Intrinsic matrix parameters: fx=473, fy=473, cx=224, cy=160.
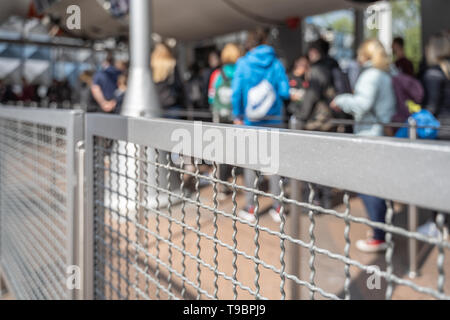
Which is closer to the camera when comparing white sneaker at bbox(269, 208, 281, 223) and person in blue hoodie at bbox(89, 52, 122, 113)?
white sneaker at bbox(269, 208, 281, 223)

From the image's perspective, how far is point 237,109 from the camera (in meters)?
4.75

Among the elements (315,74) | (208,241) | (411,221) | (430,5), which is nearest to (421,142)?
(208,241)

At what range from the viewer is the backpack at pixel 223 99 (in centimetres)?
580

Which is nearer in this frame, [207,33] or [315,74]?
[315,74]

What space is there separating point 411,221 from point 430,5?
6436mm

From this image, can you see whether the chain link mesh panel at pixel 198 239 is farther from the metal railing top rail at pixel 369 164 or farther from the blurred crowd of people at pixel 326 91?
the blurred crowd of people at pixel 326 91

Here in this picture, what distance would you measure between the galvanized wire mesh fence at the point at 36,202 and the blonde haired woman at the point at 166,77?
238 centimetres

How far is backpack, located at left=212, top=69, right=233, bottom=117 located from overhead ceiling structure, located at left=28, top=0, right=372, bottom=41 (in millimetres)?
2754

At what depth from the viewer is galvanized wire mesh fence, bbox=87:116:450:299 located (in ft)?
2.77

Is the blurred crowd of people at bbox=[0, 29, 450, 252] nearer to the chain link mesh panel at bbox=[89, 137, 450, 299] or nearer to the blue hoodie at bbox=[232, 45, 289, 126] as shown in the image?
the blue hoodie at bbox=[232, 45, 289, 126]

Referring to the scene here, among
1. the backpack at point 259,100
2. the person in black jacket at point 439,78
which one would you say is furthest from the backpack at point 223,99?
the person in black jacket at point 439,78

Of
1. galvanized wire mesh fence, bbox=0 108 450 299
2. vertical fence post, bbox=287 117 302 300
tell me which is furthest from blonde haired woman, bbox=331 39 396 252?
vertical fence post, bbox=287 117 302 300

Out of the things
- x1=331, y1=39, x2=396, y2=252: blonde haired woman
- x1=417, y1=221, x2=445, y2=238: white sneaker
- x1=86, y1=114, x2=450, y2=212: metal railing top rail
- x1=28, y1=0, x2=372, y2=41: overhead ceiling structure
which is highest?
x1=28, y1=0, x2=372, y2=41: overhead ceiling structure
